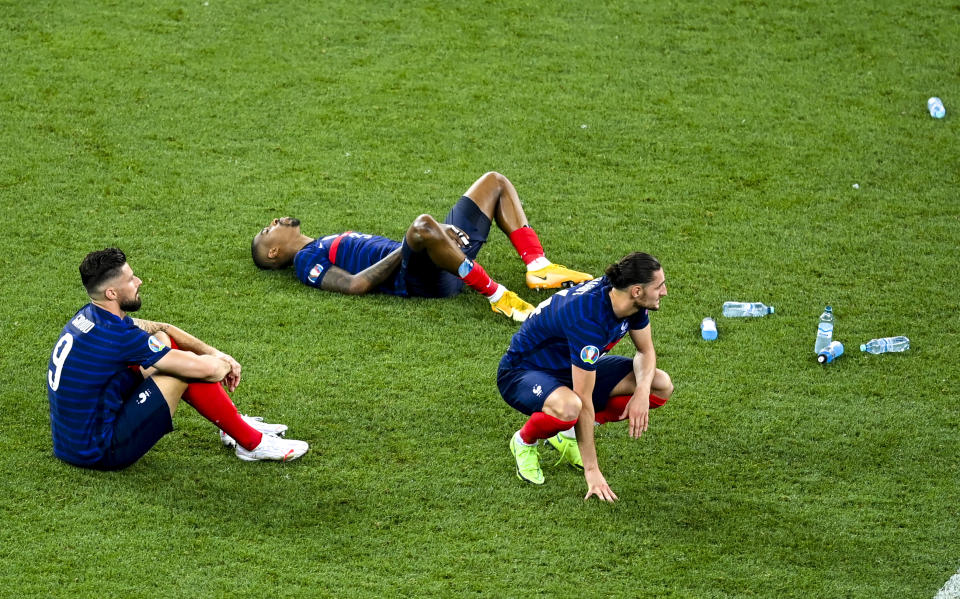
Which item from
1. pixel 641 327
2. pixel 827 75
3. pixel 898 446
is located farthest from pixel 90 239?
pixel 827 75

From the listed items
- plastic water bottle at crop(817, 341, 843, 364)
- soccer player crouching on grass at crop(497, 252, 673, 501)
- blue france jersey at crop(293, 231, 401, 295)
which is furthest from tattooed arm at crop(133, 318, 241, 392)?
plastic water bottle at crop(817, 341, 843, 364)

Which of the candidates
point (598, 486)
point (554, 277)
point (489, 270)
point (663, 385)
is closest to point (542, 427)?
point (598, 486)

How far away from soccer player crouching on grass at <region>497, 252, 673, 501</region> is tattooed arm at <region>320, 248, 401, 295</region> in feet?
6.19

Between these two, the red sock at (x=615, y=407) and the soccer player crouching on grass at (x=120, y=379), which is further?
the red sock at (x=615, y=407)

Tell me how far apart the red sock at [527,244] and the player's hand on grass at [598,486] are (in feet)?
8.06

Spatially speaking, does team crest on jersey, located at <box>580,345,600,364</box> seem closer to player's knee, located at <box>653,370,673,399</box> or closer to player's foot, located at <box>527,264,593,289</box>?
player's knee, located at <box>653,370,673,399</box>

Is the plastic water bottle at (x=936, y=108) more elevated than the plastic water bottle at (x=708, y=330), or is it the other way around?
the plastic water bottle at (x=936, y=108)

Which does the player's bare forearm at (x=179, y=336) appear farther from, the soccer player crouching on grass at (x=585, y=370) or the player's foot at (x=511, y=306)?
the player's foot at (x=511, y=306)

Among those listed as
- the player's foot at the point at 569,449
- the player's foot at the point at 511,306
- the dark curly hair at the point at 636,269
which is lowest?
the player's foot at the point at 569,449

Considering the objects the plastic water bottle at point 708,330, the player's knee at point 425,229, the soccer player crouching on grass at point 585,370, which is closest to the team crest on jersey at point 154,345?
the soccer player crouching on grass at point 585,370

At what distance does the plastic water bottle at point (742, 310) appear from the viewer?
285 inches

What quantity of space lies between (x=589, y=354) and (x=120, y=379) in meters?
2.30

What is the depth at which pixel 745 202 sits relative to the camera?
341 inches

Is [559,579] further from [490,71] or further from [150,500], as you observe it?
[490,71]
